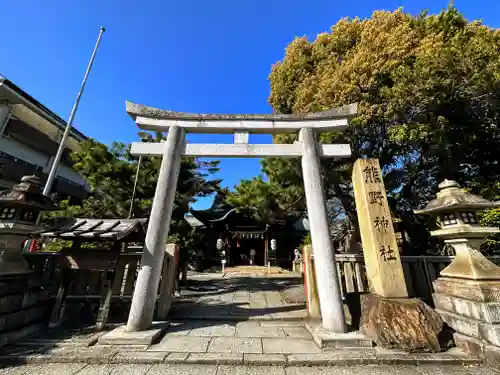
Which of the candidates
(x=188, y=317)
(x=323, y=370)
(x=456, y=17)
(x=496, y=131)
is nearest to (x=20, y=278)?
(x=188, y=317)

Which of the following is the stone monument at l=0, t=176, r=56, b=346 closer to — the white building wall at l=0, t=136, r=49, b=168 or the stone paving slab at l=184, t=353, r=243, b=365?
the stone paving slab at l=184, t=353, r=243, b=365

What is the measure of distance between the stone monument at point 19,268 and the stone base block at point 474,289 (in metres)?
7.97

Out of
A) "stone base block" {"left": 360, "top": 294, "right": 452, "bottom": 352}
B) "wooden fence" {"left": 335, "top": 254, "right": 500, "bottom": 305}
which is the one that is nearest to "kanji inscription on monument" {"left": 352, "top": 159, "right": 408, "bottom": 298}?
"stone base block" {"left": 360, "top": 294, "right": 452, "bottom": 352}

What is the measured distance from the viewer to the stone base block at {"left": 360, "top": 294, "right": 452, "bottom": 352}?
3.63 meters

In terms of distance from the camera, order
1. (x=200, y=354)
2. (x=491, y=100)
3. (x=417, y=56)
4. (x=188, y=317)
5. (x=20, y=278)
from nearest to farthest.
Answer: (x=200, y=354) < (x=20, y=278) < (x=188, y=317) < (x=491, y=100) < (x=417, y=56)

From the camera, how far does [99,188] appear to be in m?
9.09

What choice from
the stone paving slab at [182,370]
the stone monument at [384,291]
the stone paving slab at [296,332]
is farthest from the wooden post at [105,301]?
the stone monument at [384,291]

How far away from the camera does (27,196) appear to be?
4.58 m

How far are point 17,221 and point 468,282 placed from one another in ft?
27.9

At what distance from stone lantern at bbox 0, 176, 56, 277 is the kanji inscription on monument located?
23.3 feet

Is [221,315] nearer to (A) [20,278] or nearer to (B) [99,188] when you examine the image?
(A) [20,278]

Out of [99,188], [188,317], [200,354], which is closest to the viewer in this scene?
[200,354]

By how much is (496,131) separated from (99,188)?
16.0 metres

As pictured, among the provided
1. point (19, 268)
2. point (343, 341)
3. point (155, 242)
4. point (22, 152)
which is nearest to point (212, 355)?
point (343, 341)
